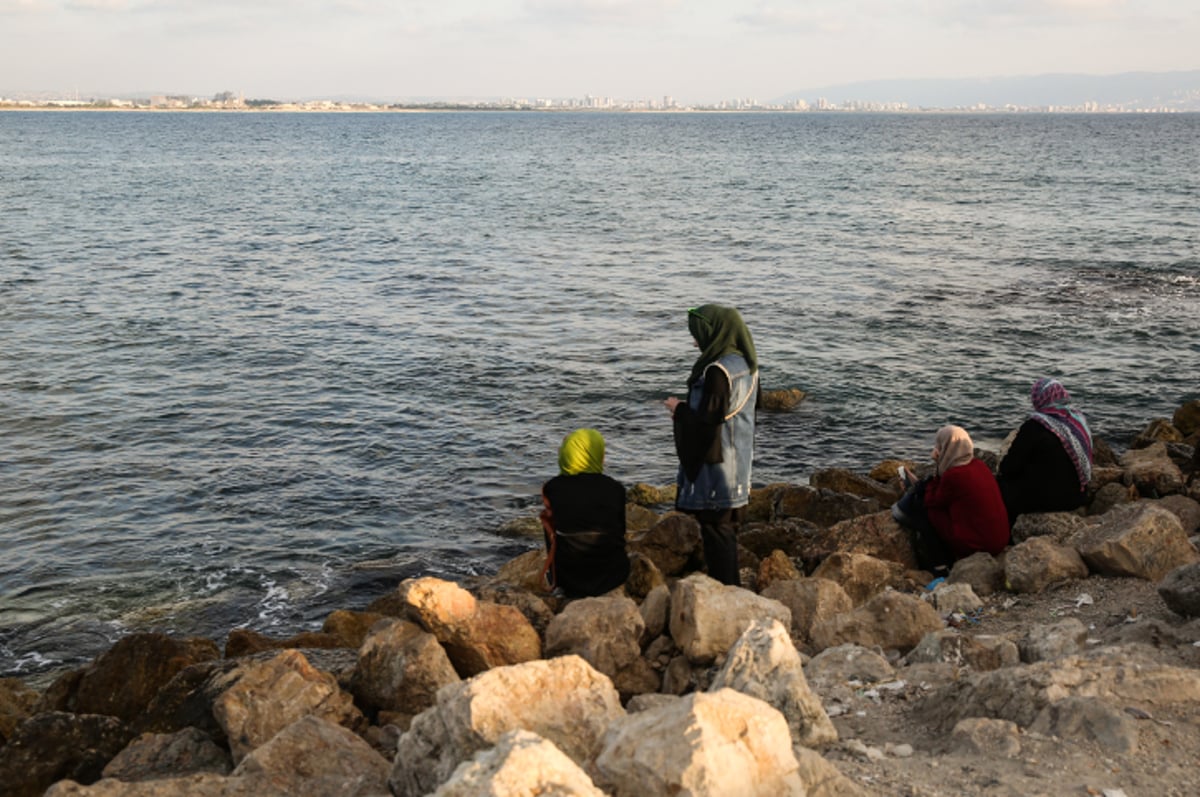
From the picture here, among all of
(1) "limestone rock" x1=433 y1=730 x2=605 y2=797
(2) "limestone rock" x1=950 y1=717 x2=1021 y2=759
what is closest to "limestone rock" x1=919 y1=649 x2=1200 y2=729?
(2) "limestone rock" x1=950 y1=717 x2=1021 y2=759

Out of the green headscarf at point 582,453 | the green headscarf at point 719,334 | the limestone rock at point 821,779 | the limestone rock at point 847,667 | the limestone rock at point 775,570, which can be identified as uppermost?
the green headscarf at point 719,334

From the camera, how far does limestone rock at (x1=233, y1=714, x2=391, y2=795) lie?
4.75m

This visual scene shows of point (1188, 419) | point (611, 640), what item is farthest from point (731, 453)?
point (1188, 419)

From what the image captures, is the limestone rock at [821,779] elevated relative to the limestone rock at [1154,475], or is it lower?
elevated

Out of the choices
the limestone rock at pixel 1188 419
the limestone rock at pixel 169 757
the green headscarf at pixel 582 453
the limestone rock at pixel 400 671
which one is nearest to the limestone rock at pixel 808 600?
the green headscarf at pixel 582 453

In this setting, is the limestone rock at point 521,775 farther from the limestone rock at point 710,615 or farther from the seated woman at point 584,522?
the seated woman at point 584,522

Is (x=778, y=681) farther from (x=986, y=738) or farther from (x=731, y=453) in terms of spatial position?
(x=731, y=453)

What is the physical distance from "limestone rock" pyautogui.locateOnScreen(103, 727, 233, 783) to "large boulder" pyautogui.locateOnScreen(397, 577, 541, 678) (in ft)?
4.50

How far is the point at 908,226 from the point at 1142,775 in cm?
3752

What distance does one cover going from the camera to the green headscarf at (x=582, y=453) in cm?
749

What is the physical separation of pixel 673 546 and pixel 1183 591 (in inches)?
169

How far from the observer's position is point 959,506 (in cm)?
864

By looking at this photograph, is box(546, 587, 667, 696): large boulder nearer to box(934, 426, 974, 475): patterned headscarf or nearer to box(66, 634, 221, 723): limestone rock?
box(66, 634, 221, 723): limestone rock

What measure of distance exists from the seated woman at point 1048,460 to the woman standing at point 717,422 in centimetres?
319
